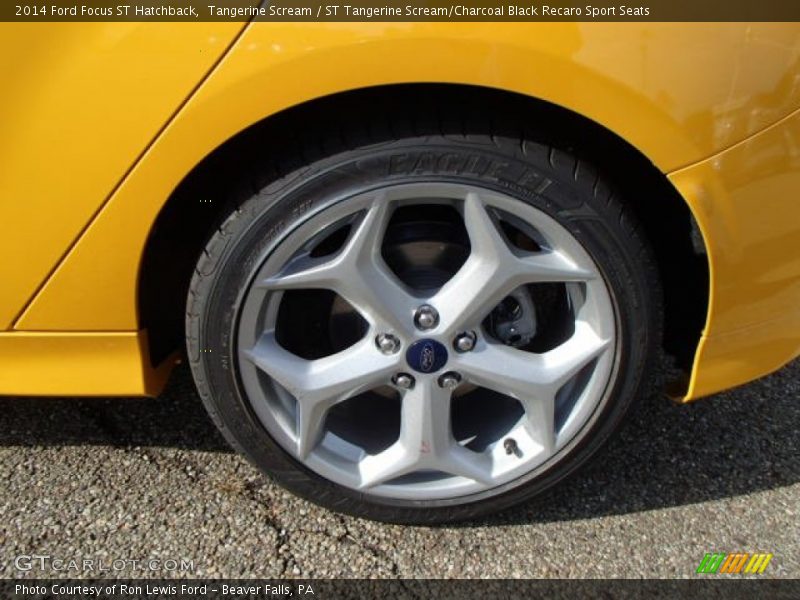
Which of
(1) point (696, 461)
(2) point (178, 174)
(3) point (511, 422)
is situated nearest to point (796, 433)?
(1) point (696, 461)

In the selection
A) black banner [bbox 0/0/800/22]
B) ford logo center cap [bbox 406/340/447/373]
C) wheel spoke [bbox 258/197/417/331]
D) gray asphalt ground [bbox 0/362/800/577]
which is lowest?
gray asphalt ground [bbox 0/362/800/577]

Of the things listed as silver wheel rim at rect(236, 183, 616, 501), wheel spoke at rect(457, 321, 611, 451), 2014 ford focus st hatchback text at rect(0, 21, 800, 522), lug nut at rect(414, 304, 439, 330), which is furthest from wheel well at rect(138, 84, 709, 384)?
lug nut at rect(414, 304, 439, 330)

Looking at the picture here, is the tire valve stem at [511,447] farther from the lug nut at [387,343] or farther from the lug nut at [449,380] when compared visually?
the lug nut at [387,343]

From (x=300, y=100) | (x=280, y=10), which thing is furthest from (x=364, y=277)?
(x=280, y=10)

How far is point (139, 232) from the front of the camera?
5.27 ft

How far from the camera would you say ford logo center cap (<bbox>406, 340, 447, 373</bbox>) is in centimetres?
174

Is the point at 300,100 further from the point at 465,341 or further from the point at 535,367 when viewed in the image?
the point at 535,367

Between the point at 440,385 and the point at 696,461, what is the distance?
35.7 inches

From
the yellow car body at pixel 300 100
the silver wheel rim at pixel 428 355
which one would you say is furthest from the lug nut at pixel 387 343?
the yellow car body at pixel 300 100

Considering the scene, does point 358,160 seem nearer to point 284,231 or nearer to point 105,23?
point 284,231

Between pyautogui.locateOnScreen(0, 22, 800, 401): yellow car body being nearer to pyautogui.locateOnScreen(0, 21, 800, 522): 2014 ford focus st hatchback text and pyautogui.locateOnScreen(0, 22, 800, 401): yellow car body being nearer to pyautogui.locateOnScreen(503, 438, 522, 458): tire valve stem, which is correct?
pyautogui.locateOnScreen(0, 21, 800, 522): 2014 ford focus st hatchback text

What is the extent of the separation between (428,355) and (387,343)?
10 cm

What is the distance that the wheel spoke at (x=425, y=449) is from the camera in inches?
71.0

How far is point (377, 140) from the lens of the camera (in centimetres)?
159
